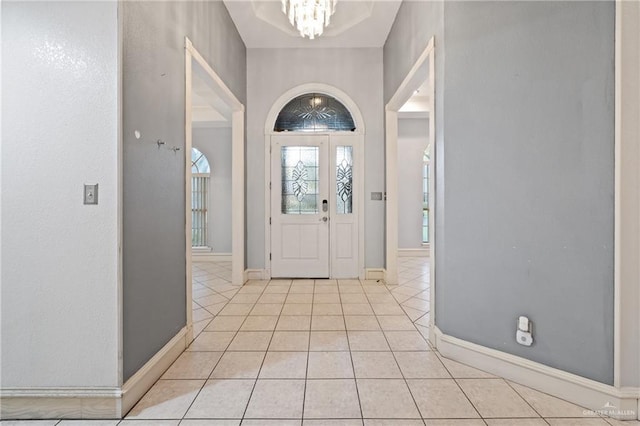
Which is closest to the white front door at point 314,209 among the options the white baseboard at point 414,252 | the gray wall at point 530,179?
the gray wall at point 530,179

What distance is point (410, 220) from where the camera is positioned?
6.29 meters

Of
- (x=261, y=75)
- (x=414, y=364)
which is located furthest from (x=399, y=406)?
(x=261, y=75)

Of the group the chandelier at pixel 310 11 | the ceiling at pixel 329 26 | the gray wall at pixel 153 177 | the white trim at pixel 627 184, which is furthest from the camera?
the ceiling at pixel 329 26

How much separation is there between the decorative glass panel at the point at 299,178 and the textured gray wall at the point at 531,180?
7.54ft

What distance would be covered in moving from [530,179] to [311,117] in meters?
3.07

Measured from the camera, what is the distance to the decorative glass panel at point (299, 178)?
13.8 feet

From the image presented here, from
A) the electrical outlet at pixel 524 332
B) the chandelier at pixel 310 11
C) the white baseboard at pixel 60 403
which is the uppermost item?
the chandelier at pixel 310 11

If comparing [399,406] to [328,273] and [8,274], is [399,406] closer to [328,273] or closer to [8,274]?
[8,274]

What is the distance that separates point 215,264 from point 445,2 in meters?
5.28

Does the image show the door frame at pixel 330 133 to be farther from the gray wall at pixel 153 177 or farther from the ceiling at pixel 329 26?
the gray wall at pixel 153 177

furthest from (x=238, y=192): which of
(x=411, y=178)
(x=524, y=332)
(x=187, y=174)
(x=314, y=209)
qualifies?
(x=411, y=178)

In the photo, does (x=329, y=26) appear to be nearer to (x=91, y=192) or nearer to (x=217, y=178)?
(x=91, y=192)

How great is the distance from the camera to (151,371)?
5.76 feet

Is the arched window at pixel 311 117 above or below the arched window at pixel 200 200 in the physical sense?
above
